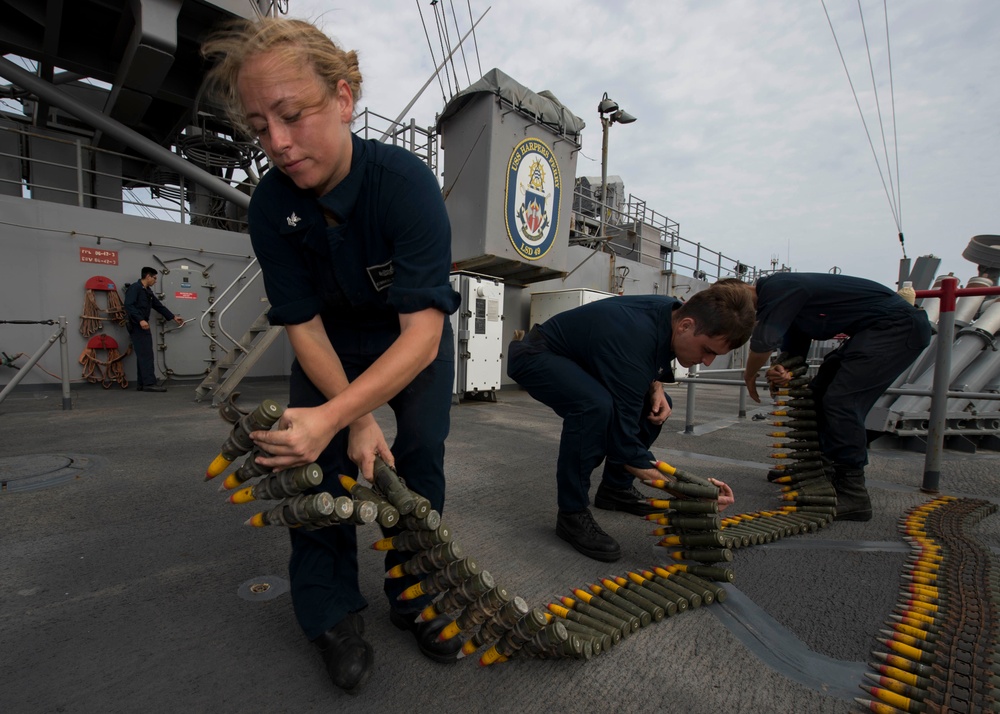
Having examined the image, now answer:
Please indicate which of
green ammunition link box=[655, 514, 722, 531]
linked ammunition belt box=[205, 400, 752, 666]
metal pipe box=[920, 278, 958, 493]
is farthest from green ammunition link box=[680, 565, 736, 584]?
metal pipe box=[920, 278, 958, 493]

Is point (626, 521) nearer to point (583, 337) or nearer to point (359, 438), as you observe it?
point (583, 337)

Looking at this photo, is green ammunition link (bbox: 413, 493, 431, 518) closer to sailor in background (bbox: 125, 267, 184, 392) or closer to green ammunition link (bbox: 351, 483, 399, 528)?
green ammunition link (bbox: 351, 483, 399, 528)

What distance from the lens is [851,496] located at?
9.83 ft

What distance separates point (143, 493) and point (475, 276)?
5.53 metres

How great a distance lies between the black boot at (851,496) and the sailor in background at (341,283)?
2621mm

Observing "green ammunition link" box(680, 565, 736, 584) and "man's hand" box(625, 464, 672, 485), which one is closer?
"green ammunition link" box(680, 565, 736, 584)

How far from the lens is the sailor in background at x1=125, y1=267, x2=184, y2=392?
7.61 metres

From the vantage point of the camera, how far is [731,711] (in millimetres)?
1351

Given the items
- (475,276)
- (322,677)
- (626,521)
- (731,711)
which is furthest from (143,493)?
(475,276)

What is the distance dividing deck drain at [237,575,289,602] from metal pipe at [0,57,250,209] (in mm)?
6773

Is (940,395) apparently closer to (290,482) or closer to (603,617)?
(603,617)

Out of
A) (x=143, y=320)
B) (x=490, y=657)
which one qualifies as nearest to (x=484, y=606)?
(x=490, y=657)

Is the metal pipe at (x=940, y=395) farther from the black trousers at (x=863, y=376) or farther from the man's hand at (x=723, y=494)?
the man's hand at (x=723, y=494)

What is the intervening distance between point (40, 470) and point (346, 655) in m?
3.36
